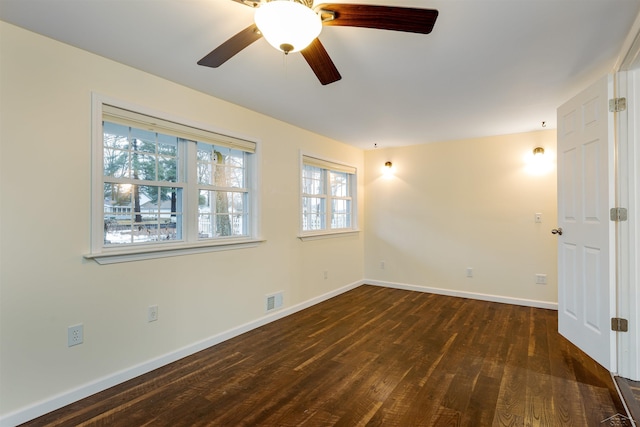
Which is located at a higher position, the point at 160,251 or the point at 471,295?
the point at 160,251

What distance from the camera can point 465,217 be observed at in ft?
14.5

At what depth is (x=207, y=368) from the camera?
7.92ft

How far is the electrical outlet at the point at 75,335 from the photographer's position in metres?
2.00

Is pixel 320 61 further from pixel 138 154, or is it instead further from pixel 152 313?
pixel 152 313

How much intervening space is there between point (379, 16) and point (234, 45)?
78cm

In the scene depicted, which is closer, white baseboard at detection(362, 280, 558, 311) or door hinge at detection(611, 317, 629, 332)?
door hinge at detection(611, 317, 629, 332)

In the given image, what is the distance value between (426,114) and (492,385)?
2575 mm

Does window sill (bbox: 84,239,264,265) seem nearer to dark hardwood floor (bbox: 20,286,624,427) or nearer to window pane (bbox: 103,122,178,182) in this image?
window pane (bbox: 103,122,178,182)

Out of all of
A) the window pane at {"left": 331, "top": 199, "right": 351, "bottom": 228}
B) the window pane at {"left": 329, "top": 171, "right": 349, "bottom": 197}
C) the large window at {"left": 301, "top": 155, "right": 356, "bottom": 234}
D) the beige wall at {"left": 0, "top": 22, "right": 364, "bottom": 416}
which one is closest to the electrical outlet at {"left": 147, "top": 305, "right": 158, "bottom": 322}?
the beige wall at {"left": 0, "top": 22, "right": 364, "bottom": 416}

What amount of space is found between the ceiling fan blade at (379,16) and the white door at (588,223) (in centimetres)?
177

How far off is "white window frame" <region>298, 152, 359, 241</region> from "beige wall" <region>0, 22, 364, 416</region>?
1359 millimetres

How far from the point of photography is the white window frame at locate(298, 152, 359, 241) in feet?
13.0

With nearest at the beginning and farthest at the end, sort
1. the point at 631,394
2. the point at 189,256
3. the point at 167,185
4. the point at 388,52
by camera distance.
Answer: the point at 631,394, the point at 388,52, the point at 167,185, the point at 189,256

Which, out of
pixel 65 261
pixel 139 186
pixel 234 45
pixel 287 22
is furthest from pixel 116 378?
pixel 287 22
